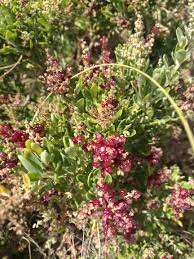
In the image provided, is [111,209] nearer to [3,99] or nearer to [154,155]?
[154,155]

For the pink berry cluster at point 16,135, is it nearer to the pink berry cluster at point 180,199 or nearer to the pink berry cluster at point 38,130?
the pink berry cluster at point 38,130

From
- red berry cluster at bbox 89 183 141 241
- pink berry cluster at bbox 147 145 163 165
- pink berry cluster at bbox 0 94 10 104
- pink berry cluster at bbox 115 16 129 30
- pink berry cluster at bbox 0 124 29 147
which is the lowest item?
red berry cluster at bbox 89 183 141 241

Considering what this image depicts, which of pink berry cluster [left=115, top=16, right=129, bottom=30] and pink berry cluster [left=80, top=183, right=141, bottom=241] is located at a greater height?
pink berry cluster [left=115, top=16, right=129, bottom=30]

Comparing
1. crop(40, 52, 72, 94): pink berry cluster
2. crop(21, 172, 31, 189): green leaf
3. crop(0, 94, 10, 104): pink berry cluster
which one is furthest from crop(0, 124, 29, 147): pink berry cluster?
crop(0, 94, 10, 104): pink berry cluster

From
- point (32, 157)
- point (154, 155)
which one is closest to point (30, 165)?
point (32, 157)

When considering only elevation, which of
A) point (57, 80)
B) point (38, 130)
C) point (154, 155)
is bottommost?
point (154, 155)

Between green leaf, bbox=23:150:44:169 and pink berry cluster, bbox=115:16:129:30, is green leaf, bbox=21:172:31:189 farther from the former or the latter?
pink berry cluster, bbox=115:16:129:30
